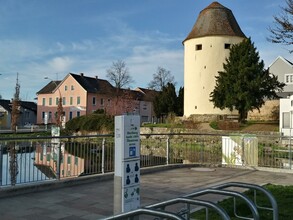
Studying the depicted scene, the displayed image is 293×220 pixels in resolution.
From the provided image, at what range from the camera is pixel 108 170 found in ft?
41.0

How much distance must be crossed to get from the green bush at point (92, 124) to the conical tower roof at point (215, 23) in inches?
630

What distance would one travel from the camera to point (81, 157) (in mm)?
11711

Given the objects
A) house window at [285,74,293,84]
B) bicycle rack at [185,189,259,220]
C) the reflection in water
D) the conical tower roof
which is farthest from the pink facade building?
bicycle rack at [185,189,259,220]

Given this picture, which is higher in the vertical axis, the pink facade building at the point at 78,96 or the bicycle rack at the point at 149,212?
the pink facade building at the point at 78,96

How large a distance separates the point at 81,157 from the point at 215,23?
41.9m

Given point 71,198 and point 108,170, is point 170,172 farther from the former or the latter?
point 71,198

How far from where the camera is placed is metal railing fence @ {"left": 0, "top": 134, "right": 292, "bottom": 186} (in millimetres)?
10141

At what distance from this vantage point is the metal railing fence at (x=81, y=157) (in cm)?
1014

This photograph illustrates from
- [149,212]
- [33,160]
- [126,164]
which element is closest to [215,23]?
[33,160]

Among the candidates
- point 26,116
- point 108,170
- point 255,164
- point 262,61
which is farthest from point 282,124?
point 26,116

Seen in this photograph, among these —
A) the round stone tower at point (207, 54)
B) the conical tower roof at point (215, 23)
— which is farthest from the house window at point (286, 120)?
the conical tower roof at point (215, 23)

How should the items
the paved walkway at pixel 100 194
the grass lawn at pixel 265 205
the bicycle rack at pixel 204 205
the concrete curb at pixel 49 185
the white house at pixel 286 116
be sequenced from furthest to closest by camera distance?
1. the white house at pixel 286 116
2. the concrete curb at pixel 49 185
3. the paved walkway at pixel 100 194
4. the grass lawn at pixel 265 205
5. the bicycle rack at pixel 204 205

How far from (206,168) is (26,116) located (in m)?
83.0

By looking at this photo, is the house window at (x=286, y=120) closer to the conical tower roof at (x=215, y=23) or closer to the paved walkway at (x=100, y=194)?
the conical tower roof at (x=215, y=23)
